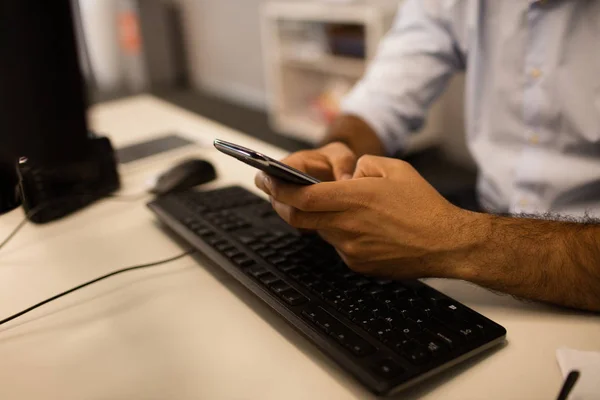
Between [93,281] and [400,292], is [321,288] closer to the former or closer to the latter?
[400,292]

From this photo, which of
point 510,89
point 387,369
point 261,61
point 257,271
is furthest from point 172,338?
point 261,61

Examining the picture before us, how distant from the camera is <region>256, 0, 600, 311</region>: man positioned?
548mm

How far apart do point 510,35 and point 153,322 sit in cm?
71

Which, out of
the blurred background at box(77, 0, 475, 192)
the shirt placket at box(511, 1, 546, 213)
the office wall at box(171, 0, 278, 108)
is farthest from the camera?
the office wall at box(171, 0, 278, 108)

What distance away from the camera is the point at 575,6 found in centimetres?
77

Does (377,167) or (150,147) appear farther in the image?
(150,147)

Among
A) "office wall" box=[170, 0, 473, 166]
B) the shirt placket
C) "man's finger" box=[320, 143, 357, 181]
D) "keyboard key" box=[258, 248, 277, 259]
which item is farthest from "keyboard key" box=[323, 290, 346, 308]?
"office wall" box=[170, 0, 473, 166]

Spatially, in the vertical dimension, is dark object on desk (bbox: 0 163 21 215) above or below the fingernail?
above

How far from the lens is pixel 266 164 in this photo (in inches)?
20.4

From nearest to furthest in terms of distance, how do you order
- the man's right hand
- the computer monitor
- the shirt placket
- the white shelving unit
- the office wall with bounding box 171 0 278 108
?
the computer monitor, the man's right hand, the shirt placket, the white shelving unit, the office wall with bounding box 171 0 278 108

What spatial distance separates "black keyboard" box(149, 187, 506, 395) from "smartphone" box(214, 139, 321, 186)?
95mm

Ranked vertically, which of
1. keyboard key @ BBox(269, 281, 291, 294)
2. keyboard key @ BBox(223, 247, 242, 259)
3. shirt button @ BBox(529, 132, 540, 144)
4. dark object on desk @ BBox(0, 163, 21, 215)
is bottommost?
keyboard key @ BBox(269, 281, 291, 294)

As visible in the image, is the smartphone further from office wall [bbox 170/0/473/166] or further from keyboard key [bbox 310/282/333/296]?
office wall [bbox 170/0/473/166]

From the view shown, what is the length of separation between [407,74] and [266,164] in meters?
0.58
